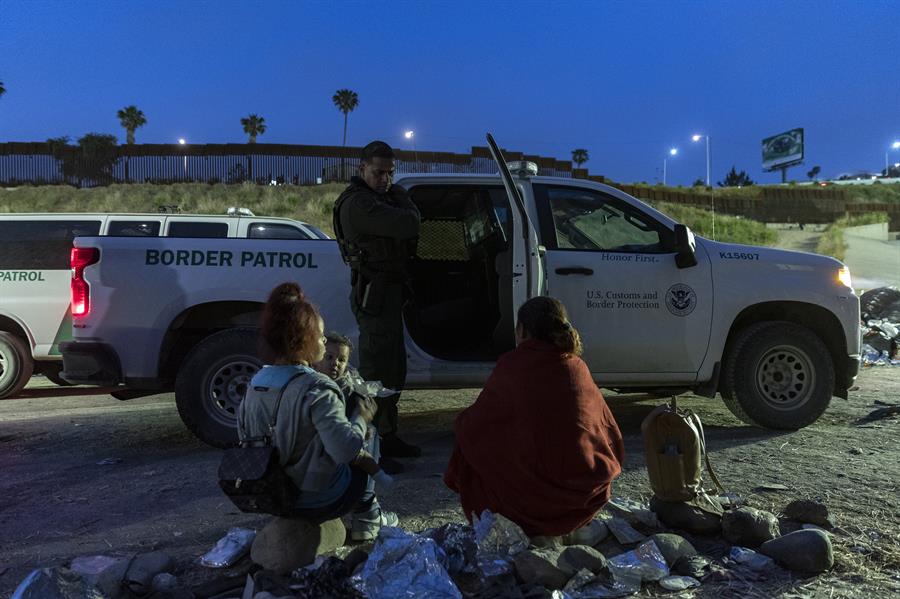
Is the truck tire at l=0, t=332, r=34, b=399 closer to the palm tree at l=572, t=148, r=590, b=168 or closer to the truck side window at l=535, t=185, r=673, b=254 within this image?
the truck side window at l=535, t=185, r=673, b=254

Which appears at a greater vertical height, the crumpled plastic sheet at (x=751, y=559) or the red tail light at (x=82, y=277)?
the red tail light at (x=82, y=277)

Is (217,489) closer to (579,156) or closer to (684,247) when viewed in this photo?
(684,247)

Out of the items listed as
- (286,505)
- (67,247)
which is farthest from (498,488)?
(67,247)

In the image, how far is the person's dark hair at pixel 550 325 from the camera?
128 inches

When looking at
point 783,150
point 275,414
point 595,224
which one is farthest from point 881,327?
point 783,150

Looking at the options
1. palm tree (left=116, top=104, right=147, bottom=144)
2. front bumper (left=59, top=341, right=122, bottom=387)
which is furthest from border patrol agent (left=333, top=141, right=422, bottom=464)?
palm tree (left=116, top=104, right=147, bottom=144)

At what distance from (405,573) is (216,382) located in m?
2.64

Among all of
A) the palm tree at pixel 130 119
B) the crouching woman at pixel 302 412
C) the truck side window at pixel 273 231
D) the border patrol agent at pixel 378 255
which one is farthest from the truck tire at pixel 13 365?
the palm tree at pixel 130 119

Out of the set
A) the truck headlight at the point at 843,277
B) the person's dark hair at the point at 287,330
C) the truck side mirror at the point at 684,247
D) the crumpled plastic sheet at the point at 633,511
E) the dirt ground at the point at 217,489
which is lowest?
the dirt ground at the point at 217,489

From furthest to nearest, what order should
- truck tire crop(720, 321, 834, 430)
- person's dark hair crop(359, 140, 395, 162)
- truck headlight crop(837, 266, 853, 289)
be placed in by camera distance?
truck headlight crop(837, 266, 853, 289), truck tire crop(720, 321, 834, 430), person's dark hair crop(359, 140, 395, 162)

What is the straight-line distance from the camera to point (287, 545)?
2.97 metres

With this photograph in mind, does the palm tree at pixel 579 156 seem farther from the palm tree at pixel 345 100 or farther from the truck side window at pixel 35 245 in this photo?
the truck side window at pixel 35 245

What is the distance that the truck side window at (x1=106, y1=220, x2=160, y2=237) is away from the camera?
29.0 feet

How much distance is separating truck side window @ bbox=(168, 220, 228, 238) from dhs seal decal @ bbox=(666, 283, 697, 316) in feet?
21.0
